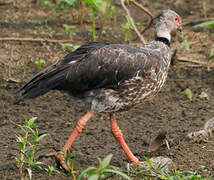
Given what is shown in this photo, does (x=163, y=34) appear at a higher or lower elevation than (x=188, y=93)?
higher

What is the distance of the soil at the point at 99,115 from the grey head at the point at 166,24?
1.07 m

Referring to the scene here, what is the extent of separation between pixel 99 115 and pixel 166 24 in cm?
138

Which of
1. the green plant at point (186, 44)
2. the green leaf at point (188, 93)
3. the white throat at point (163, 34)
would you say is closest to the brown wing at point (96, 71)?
the white throat at point (163, 34)

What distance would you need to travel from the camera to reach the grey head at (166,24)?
4887mm

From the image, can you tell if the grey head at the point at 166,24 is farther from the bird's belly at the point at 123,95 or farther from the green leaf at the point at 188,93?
the green leaf at the point at 188,93

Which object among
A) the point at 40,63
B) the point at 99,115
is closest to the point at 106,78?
the point at 99,115

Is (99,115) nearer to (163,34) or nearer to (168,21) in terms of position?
(163,34)

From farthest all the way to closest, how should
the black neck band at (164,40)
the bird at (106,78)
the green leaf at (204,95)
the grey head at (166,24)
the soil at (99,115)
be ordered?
the green leaf at (204,95) → the grey head at (166,24) → the black neck band at (164,40) → the soil at (99,115) → the bird at (106,78)

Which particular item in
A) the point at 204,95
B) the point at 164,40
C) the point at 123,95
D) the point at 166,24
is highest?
the point at 166,24

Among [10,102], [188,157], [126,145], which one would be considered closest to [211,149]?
[188,157]

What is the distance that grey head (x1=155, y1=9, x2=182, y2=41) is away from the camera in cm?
489

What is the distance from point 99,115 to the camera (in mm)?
5535

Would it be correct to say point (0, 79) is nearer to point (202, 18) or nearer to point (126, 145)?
point (126, 145)

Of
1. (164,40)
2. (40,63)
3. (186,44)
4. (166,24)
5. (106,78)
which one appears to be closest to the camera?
(106,78)
